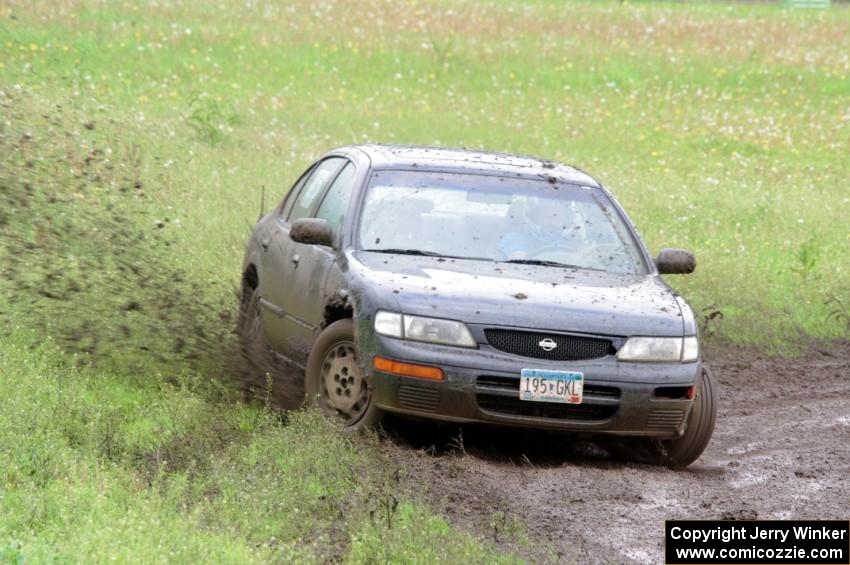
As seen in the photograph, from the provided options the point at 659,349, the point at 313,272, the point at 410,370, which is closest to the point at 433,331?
the point at 410,370

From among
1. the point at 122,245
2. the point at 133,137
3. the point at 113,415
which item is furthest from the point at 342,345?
the point at 133,137

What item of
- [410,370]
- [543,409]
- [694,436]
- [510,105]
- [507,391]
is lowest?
[510,105]

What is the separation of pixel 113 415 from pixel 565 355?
7.52 ft

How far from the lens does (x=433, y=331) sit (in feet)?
24.7

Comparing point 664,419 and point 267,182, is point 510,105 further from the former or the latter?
point 664,419

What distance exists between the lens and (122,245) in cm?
1241

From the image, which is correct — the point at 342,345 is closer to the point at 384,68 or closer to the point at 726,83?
the point at 384,68

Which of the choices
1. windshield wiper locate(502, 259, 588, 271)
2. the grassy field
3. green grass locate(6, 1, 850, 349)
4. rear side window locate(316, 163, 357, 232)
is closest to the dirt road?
the grassy field

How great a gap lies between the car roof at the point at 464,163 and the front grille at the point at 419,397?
1980 millimetres

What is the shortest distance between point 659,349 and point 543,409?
26.7 inches

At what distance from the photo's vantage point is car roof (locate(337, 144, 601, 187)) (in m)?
9.12

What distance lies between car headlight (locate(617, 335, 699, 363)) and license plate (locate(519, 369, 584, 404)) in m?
0.30

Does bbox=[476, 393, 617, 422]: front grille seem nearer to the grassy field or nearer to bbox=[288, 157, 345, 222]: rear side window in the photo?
the grassy field

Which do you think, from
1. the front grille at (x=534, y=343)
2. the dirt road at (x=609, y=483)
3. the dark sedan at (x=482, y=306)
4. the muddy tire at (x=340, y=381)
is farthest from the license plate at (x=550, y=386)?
the muddy tire at (x=340, y=381)
